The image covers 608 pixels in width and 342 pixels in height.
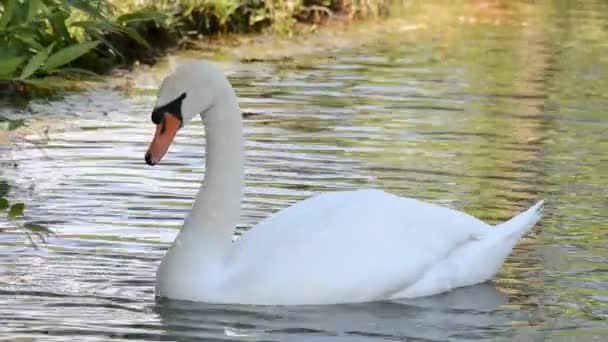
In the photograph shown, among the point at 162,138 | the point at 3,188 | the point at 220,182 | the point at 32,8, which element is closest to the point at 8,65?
the point at 32,8

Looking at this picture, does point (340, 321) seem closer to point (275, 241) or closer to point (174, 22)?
Answer: point (275, 241)

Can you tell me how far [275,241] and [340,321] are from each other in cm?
48

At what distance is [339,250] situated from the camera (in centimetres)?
694

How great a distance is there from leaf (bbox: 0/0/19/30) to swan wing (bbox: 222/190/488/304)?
1730mm

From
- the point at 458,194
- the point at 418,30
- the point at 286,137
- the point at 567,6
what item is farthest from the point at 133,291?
the point at 567,6

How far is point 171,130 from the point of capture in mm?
6703

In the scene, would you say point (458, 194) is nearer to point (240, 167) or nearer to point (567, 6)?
point (240, 167)

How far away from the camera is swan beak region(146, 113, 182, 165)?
261 inches

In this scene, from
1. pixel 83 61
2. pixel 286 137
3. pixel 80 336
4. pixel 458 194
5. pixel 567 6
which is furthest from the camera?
pixel 567 6

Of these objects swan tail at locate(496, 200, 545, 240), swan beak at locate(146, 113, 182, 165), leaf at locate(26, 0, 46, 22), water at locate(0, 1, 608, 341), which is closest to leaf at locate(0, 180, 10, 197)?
water at locate(0, 1, 608, 341)

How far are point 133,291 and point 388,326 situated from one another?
1.19 meters

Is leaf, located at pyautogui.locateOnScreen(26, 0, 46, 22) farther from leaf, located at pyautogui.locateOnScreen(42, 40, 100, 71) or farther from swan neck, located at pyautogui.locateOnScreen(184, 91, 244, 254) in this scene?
swan neck, located at pyautogui.locateOnScreen(184, 91, 244, 254)

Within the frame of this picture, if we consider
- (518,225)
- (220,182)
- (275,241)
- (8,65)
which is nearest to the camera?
(8,65)

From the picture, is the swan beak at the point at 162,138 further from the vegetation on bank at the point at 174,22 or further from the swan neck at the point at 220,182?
the vegetation on bank at the point at 174,22
